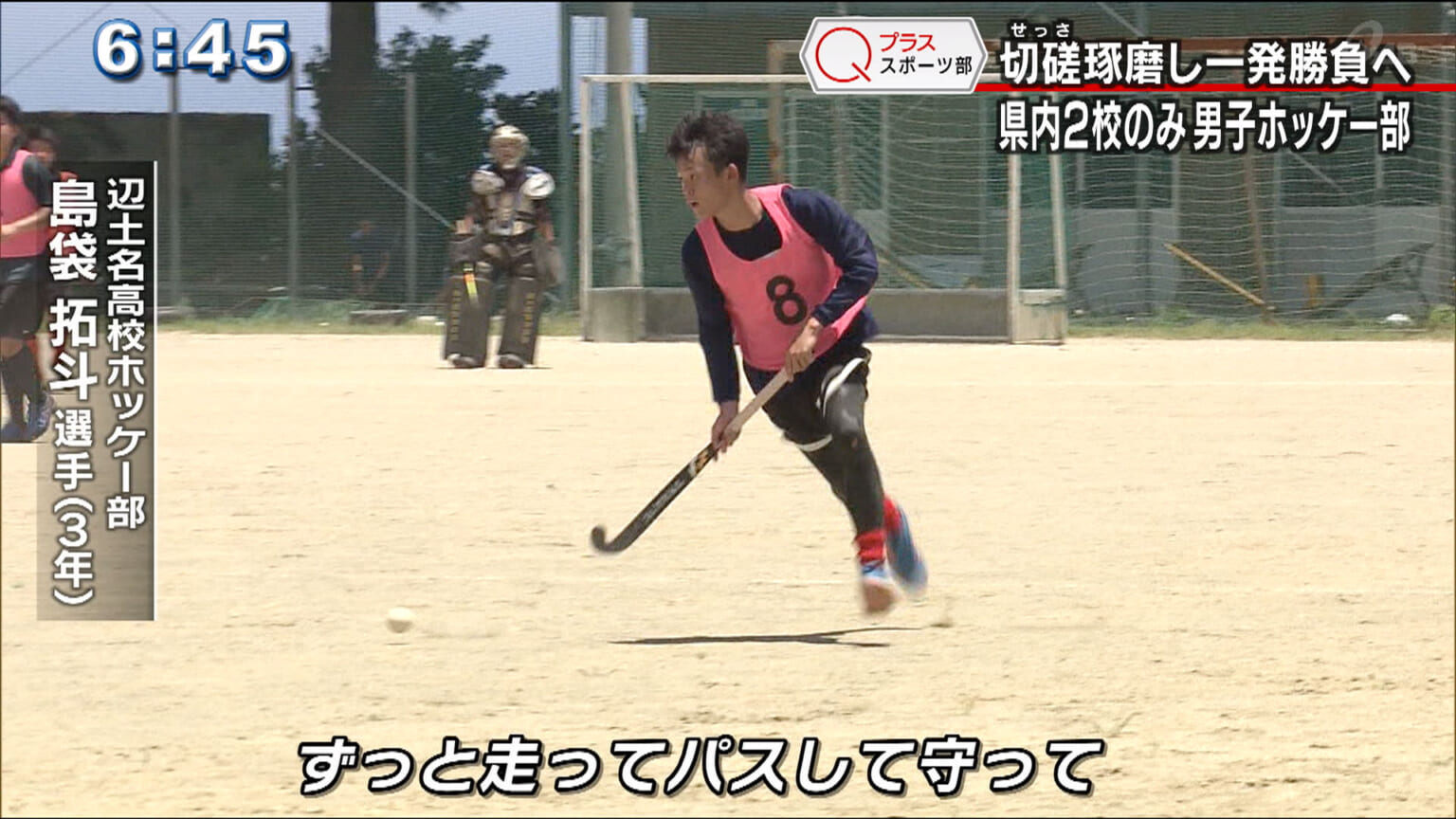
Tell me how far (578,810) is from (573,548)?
3.80 m

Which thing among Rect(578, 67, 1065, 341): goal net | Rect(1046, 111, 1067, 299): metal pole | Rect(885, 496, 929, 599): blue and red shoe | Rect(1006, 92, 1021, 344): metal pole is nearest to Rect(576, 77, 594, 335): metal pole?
Rect(578, 67, 1065, 341): goal net

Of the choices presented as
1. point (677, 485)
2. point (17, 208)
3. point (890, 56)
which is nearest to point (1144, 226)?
point (890, 56)

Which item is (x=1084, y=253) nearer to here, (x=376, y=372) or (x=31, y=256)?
(x=376, y=372)

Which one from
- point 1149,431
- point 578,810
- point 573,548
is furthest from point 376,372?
point 578,810

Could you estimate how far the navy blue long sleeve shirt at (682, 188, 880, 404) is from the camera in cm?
684

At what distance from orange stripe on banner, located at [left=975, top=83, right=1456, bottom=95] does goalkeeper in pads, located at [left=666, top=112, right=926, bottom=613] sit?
12117 mm

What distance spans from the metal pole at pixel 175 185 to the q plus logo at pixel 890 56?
550cm

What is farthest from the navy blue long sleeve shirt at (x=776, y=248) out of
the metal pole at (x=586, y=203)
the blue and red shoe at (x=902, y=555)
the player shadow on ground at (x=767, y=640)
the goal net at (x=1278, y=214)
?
the goal net at (x=1278, y=214)

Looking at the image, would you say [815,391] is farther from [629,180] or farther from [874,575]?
Answer: [629,180]

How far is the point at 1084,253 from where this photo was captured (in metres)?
20.9

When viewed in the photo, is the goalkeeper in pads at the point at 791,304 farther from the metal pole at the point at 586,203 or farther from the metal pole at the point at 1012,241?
→ the metal pole at the point at 586,203

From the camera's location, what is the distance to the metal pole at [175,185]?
21.9 metres

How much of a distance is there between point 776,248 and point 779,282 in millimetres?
95

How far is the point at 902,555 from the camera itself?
732 cm
